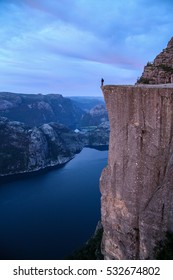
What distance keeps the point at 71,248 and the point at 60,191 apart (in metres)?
55.6

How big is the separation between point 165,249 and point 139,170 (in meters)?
6.46

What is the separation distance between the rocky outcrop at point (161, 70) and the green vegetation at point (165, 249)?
2548cm

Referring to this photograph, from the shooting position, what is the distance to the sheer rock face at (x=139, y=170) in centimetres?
2511

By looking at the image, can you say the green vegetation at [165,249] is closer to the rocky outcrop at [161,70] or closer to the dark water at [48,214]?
the rocky outcrop at [161,70]

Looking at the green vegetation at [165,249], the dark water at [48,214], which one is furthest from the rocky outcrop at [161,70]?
the dark water at [48,214]

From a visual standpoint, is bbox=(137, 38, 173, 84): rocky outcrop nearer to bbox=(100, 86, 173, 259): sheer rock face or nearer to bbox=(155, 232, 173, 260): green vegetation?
bbox=(100, 86, 173, 259): sheer rock face

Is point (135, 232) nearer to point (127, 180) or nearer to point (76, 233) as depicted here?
point (127, 180)

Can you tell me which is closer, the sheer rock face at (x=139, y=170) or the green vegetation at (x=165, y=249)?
the green vegetation at (x=165, y=249)

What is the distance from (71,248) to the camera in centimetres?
8856

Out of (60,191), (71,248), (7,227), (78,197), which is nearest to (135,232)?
(71,248)

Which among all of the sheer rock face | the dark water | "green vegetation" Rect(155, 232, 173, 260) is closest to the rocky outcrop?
the sheer rock face

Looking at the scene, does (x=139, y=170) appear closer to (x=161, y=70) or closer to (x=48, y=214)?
(x=161, y=70)

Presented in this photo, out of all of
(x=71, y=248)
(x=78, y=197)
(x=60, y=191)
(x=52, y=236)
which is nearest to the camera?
(x=71, y=248)

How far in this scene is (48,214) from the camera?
11619 cm
